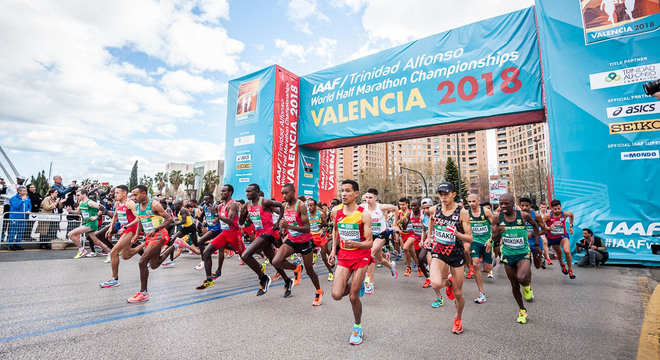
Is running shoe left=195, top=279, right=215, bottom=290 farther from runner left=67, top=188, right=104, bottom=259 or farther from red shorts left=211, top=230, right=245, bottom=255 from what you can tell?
runner left=67, top=188, right=104, bottom=259

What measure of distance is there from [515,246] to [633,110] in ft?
27.5

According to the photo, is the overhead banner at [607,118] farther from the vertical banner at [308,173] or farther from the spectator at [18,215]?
the spectator at [18,215]

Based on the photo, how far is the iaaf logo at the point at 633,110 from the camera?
949 centimetres

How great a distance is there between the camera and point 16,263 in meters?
8.93

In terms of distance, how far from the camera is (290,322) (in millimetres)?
4617

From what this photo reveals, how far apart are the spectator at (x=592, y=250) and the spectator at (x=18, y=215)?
1854 cm

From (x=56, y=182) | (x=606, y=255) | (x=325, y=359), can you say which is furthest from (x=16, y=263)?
(x=606, y=255)

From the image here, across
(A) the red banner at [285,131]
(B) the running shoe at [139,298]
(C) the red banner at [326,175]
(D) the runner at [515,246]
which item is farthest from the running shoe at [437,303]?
(C) the red banner at [326,175]

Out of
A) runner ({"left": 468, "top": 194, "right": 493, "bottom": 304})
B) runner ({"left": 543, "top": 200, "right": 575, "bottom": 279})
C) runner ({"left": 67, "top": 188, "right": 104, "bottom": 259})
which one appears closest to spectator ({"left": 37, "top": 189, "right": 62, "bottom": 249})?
runner ({"left": 67, "top": 188, "right": 104, "bottom": 259})

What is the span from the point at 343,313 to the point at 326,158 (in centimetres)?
1466

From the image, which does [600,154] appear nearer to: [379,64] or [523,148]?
[379,64]

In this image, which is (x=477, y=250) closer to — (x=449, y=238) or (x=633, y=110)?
(x=449, y=238)

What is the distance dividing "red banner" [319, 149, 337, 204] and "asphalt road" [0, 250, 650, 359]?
1163cm

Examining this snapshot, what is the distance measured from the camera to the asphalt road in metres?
3.61
